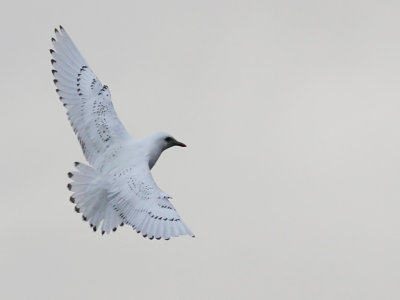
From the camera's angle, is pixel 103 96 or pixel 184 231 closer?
pixel 184 231

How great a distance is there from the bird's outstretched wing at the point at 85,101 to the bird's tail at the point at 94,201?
699mm

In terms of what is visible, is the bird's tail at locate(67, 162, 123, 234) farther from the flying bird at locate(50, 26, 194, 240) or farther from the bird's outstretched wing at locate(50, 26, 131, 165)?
the bird's outstretched wing at locate(50, 26, 131, 165)

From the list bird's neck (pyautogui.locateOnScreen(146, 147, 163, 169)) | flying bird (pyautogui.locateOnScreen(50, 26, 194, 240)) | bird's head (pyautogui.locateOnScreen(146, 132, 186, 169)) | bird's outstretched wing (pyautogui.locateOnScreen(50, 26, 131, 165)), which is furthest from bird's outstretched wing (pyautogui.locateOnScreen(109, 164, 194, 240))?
bird's outstretched wing (pyautogui.locateOnScreen(50, 26, 131, 165))

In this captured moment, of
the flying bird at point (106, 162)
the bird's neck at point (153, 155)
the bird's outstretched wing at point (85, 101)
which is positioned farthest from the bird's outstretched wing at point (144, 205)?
the bird's outstretched wing at point (85, 101)

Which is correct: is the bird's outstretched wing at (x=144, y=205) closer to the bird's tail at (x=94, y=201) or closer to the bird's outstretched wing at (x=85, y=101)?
the bird's tail at (x=94, y=201)

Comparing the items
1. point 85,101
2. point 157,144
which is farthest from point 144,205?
point 85,101

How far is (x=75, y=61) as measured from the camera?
26312mm

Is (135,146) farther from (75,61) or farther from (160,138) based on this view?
(75,61)

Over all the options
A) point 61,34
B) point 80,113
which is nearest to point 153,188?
point 80,113

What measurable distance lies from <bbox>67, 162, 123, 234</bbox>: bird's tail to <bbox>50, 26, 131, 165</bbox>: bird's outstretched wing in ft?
2.29

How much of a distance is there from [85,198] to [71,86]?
10.3 ft

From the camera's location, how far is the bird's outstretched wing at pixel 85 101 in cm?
2505

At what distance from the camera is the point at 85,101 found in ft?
84.6

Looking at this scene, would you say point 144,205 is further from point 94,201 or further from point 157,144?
point 157,144
